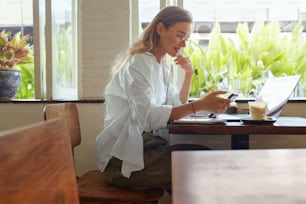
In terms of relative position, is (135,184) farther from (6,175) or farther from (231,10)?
(231,10)

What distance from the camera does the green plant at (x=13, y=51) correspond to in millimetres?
2503

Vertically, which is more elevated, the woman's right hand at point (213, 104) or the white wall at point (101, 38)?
the white wall at point (101, 38)

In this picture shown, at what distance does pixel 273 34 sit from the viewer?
2.44m

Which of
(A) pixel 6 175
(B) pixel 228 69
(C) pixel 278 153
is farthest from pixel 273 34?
(A) pixel 6 175

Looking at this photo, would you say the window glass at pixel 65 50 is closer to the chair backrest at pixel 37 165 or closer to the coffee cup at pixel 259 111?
the coffee cup at pixel 259 111

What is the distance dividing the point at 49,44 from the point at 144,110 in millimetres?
1237

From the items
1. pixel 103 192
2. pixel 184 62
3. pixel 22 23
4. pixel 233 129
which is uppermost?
pixel 22 23

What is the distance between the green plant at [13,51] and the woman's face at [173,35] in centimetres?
120

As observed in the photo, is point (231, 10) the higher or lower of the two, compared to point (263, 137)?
higher

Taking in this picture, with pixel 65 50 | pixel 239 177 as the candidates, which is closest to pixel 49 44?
pixel 65 50

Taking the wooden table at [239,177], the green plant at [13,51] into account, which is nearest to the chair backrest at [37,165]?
the wooden table at [239,177]

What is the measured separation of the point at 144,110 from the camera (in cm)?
151

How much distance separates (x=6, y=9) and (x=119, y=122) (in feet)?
5.33

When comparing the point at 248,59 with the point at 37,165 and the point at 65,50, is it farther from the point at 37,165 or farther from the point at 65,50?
the point at 37,165
